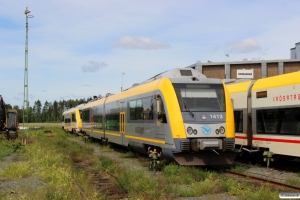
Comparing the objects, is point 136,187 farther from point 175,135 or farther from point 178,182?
point 175,135

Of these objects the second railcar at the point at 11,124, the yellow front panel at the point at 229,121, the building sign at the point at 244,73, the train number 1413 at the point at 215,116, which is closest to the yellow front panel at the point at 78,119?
the second railcar at the point at 11,124

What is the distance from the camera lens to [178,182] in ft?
33.0

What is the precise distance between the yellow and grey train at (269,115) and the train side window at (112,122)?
659 cm

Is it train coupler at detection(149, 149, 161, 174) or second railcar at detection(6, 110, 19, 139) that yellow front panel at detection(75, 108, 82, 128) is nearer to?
second railcar at detection(6, 110, 19, 139)

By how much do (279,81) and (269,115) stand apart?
4.19 feet

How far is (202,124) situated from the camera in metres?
11.3

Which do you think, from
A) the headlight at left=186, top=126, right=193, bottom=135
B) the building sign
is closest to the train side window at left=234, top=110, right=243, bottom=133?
the headlight at left=186, top=126, right=193, bottom=135

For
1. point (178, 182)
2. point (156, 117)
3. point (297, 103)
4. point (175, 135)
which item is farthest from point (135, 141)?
point (297, 103)

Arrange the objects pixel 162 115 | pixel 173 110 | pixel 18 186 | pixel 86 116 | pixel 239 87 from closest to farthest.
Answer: pixel 18 186 < pixel 173 110 < pixel 162 115 < pixel 239 87 < pixel 86 116

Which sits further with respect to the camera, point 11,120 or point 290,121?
point 11,120

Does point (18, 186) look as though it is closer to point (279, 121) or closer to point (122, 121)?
point (122, 121)

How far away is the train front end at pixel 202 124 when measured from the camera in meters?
11.1

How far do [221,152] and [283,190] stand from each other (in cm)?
315

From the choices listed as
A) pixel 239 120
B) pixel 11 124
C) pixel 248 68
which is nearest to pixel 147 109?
pixel 239 120
